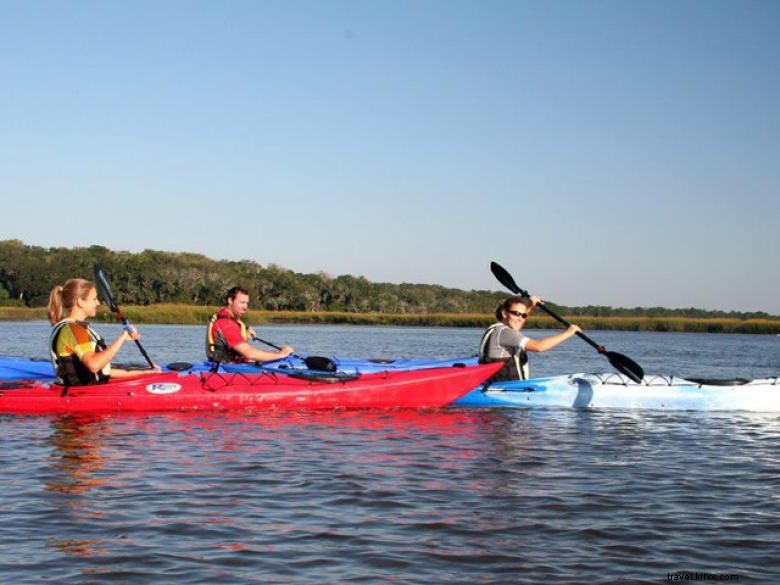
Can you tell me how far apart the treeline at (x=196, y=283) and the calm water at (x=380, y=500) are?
47501 mm

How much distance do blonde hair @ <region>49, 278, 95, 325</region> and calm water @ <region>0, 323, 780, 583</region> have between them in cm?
98

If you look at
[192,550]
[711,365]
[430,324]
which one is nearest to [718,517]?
[192,550]

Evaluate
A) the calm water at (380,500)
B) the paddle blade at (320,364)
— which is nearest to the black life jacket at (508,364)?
the calm water at (380,500)

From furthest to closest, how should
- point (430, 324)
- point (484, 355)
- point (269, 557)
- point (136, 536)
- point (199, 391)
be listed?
point (430, 324)
point (484, 355)
point (199, 391)
point (136, 536)
point (269, 557)

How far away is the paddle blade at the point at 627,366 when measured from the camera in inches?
397

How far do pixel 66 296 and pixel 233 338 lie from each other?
233 centimetres

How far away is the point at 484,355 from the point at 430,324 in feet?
135

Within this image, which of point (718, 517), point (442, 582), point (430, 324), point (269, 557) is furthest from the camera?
point (430, 324)

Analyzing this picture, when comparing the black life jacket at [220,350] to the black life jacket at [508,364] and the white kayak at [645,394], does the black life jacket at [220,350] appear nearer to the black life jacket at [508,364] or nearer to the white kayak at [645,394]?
the white kayak at [645,394]

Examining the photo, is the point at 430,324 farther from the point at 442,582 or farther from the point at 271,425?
the point at 442,582

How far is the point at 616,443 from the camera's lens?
7828mm

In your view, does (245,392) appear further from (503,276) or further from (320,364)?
(503,276)

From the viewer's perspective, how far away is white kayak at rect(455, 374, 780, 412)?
396 inches

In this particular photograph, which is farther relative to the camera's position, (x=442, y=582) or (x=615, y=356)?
(x=615, y=356)
